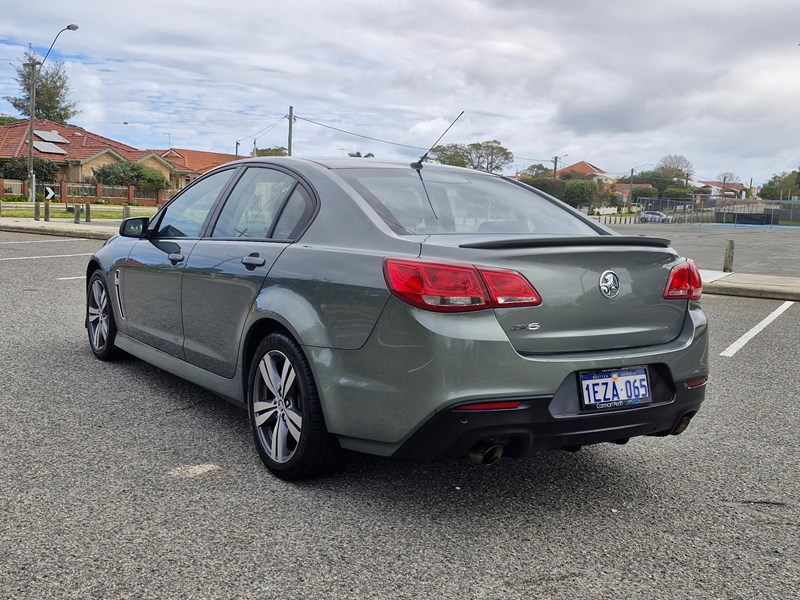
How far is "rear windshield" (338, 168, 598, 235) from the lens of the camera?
3.69 meters

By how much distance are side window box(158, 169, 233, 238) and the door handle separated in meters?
0.81

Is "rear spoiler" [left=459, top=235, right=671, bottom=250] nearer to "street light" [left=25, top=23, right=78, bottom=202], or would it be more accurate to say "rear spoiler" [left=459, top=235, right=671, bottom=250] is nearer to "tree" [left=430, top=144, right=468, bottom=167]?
"street light" [left=25, top=23, right=78, bottom=202]

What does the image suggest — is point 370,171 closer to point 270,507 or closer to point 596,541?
point 270,507

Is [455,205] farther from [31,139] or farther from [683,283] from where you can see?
[31,139]

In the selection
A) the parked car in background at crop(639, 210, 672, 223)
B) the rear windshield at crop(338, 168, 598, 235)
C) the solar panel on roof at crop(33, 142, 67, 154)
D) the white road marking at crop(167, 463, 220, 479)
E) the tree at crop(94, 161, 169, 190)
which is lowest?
the white road marking at crop(167, 463, 220, 479)

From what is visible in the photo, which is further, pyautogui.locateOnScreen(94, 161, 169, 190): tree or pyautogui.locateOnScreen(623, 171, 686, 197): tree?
pyautogui.locateOnScreen(623, 171, 686, 197): tree

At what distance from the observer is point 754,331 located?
28.4 ft

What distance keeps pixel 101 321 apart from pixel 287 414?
9.68 ft

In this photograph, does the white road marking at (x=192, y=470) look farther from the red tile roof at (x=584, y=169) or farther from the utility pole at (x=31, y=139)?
the red tile roof at (x=584, y=169)

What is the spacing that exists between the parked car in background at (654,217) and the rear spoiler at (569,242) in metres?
70.7

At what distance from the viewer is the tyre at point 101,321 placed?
588cm

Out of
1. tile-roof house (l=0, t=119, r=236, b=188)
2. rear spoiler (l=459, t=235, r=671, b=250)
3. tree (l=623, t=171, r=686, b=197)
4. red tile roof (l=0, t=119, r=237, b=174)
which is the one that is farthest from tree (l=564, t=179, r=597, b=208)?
rear spoiler (l=459, t=235, r=671, b=250)

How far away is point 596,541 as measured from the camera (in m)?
3.17

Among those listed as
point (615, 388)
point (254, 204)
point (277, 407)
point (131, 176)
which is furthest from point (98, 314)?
point (131, 176)
